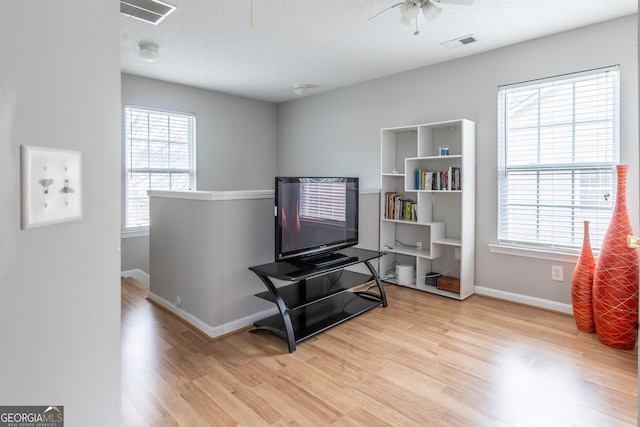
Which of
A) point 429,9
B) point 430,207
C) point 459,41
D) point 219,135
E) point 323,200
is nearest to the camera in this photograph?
point 429,9

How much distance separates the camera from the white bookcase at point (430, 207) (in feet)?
11.5

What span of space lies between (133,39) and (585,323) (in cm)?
459

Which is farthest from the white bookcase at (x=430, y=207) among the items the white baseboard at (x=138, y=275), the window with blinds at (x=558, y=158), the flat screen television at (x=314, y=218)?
the white baseboard at (x=138, y=275)

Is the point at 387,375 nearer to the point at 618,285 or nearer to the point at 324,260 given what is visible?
the point at 324,260

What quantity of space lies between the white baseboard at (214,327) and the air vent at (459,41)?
2.96m

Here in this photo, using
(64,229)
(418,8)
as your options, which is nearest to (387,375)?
(64,229)

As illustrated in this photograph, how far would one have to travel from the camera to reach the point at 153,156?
14.8 ft

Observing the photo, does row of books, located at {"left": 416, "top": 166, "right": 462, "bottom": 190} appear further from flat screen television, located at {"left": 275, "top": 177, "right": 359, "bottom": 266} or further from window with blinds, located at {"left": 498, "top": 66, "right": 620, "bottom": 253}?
flat screen television, located at {"left": 275, "top": 177, "right": 359, "bottom": 266}

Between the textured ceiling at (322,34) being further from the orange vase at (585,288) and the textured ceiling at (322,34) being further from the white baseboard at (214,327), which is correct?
the white baseboard at (214,327)

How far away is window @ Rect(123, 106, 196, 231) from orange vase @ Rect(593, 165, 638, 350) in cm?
463

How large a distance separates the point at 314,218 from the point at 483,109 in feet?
7.09

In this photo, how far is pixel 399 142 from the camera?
422 cm

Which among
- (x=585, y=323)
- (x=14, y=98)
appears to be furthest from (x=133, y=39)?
(x=585, y=323)

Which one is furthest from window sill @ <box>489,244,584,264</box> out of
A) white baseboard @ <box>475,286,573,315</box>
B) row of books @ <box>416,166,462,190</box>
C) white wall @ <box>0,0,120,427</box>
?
white wall @ <box>0,0,120,427</box>
